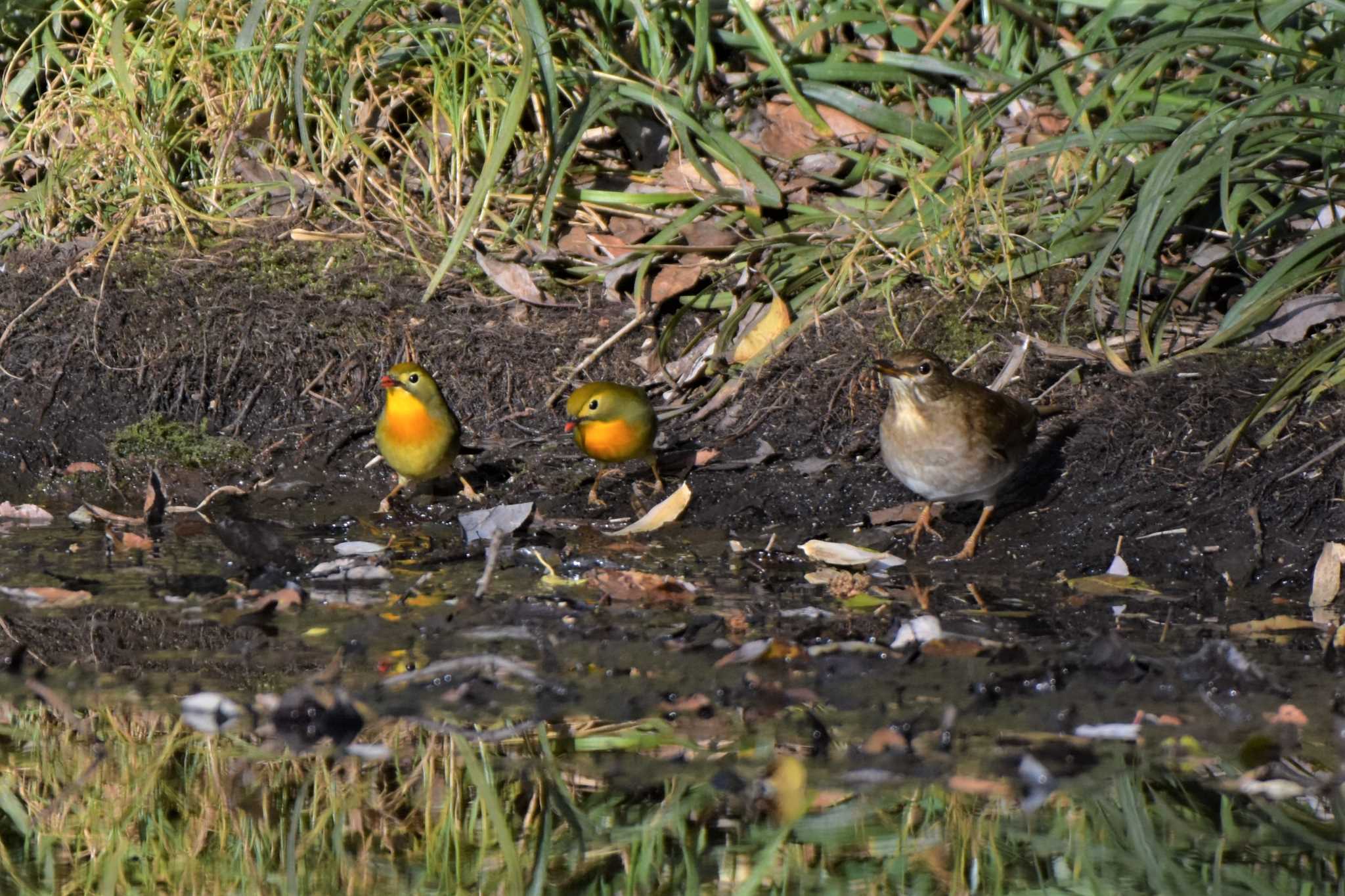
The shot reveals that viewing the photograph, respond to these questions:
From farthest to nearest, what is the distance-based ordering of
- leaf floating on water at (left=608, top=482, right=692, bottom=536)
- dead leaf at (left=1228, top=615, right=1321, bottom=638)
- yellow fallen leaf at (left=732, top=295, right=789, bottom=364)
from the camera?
yellow fallen leaf at (left=732, top=295, right=789, bottom=364) → leaf floating on water at (left=608, top=482, right=692, bottom=536) → dead leaf at (left=1228, top=615, right=1321, bottom=638)

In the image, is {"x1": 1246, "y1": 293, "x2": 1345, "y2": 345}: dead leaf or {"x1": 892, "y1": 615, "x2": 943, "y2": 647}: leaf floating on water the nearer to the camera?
{"x1": 892, "y1": 615, "x2": 943, "y2": 647}: leaf floating on water

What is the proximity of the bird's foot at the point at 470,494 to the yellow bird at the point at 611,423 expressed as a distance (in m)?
0.48

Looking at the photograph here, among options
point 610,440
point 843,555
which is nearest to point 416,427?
point 610,440

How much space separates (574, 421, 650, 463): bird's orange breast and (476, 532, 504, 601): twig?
533 mm

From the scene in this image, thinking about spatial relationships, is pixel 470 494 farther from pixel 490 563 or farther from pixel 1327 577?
pixel 1327 577

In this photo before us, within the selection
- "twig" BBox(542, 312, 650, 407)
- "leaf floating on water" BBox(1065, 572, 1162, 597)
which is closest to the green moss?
"twig" BBox(542, 312, 650, 407)

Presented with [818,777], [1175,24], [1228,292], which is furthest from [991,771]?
[1175,24]

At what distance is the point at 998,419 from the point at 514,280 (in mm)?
2630

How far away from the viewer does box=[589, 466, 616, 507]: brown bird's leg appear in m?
6.57

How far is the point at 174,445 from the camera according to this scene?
A: 707cm

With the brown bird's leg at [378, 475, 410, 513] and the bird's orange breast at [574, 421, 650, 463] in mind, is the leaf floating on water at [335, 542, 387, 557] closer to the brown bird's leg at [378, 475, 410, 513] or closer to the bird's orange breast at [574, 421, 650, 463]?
the brown bird's leg at [378, 475, 410, 513]

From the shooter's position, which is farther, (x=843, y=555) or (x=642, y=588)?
(x=843, y=555)

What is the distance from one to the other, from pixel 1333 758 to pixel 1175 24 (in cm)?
427

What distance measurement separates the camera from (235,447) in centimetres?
704
